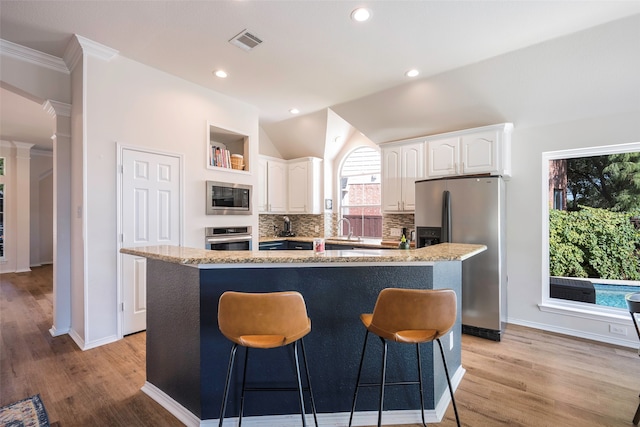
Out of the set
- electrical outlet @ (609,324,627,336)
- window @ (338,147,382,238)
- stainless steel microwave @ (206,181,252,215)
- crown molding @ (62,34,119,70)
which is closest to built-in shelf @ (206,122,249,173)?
stainless steel microwave @ (206,181,252,215)

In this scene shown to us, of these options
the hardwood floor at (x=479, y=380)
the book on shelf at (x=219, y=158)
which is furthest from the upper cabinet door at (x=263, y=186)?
the hardwood floor at (x=479, y=380)

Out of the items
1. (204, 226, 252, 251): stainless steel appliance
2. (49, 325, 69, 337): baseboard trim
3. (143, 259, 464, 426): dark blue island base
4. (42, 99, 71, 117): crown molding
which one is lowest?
(49, 325, 69, 337): baseboard trim

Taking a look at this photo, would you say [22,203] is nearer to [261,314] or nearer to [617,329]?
[261,314]

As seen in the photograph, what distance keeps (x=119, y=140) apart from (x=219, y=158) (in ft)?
3.82

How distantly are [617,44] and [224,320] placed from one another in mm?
3670

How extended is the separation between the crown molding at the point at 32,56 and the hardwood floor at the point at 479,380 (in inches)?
108

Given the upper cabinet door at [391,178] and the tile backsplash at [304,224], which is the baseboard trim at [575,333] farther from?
the tile backsplash at [304,224]

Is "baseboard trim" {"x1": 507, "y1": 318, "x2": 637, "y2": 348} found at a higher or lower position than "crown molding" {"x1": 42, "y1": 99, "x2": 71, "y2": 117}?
lower

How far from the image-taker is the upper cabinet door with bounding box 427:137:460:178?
12.3 ft

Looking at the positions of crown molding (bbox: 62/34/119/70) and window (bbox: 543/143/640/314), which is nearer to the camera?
crown molding (bbox: 62/34/119/70)

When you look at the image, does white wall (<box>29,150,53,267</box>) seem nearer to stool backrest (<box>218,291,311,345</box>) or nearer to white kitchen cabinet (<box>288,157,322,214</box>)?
white kitchen cabinet (<box>288,157,322,214</box>)

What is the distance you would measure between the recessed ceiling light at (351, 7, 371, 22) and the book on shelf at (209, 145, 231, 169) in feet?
7.78

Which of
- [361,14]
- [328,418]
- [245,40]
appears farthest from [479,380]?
[245,40]

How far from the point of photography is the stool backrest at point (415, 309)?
1.55 metres
